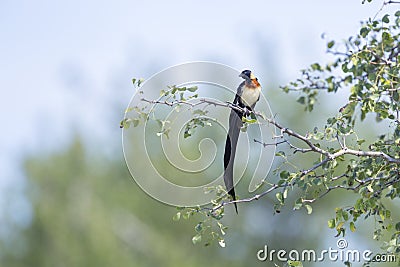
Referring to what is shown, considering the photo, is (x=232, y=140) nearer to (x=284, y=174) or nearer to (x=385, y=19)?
(x=284, y=174)

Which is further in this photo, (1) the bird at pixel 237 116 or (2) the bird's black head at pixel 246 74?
(2) the bird's black head at pixel 246 74

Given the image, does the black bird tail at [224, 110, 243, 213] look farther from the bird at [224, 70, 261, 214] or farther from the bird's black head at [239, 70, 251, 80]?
the bird's black head at [239, 70, 251, 80]

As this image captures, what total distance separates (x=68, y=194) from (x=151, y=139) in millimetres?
8044

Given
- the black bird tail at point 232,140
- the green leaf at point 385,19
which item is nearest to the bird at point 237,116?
the black bird tail at point 232,140

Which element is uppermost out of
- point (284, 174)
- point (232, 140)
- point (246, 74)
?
point (246, 74)

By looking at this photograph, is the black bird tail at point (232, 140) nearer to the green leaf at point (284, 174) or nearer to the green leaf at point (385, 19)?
the green leaf at point (284, 174)

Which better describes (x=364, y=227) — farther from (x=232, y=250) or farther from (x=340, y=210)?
(x=340, y=210)

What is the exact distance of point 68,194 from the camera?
18141mm

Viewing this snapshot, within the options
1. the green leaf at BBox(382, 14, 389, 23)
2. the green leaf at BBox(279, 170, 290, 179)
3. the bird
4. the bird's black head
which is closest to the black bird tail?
the bird

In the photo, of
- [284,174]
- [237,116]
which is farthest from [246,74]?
[284,174]

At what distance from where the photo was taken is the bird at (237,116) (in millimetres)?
3711

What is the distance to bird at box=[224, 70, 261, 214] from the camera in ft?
12.2

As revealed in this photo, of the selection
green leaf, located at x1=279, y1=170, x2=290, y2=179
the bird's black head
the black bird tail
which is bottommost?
green leaf, located at x1=279, y1=170, x2=290, y2=179

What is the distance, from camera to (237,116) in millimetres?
3805
